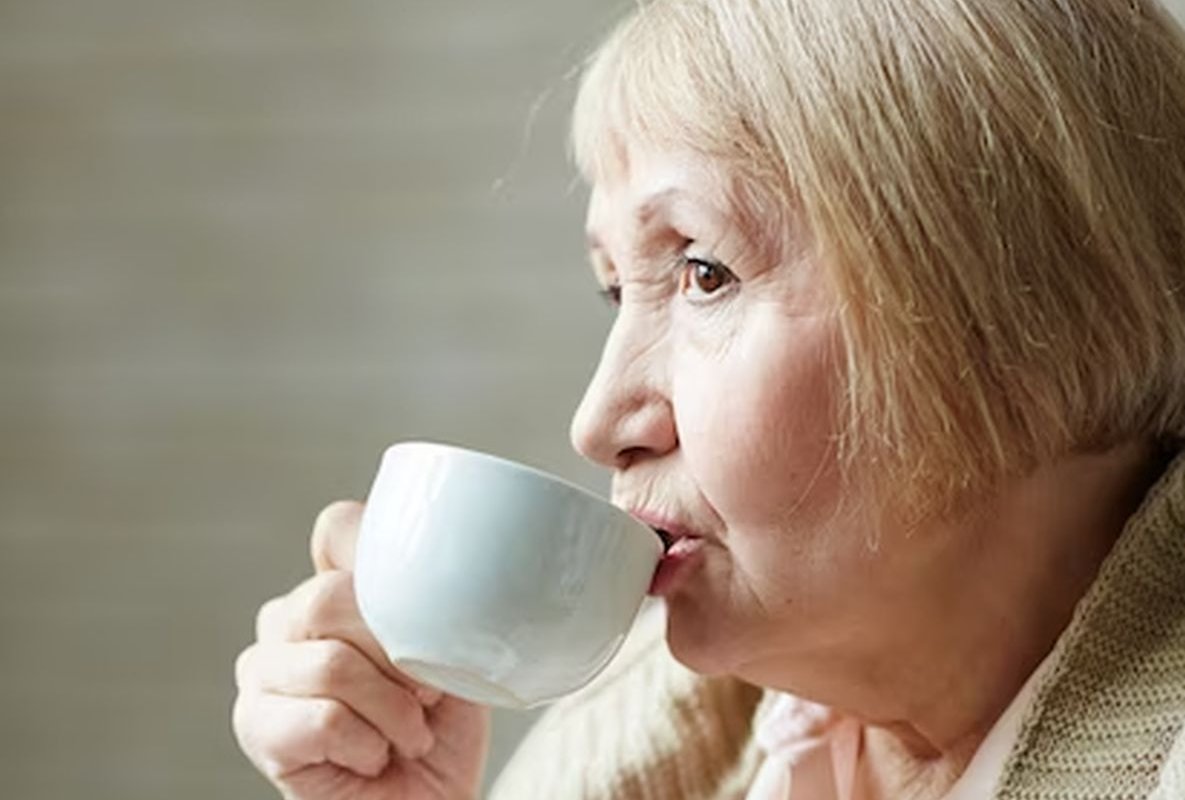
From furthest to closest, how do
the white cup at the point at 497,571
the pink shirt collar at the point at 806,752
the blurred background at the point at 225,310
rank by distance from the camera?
the blurred background at the point at 225,310 → the pink shirt collar at the point at 806,752 → the white cup at the point at 497,571

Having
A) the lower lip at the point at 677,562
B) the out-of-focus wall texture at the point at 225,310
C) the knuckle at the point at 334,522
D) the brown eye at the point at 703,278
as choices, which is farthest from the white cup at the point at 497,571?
the out-of-focus wall texture at the point at 225,310

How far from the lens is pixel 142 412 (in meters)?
2.04

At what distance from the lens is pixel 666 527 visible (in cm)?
104

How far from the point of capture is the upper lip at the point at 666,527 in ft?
3.42

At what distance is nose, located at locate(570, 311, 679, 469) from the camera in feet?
3.43

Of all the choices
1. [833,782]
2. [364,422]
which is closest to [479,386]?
[364,422]

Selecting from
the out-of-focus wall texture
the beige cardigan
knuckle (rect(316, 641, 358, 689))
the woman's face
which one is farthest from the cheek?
the out-of-focus wall texture

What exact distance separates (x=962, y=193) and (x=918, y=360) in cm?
8

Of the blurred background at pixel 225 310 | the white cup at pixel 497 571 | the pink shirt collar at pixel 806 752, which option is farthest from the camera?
the blurred background at pixel 225 310

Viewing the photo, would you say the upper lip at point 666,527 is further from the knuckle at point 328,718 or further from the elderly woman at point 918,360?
the knuckle at point 328,718

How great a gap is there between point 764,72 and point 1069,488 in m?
0.28

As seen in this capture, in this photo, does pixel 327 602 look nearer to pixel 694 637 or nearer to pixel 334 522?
pixel 334 522

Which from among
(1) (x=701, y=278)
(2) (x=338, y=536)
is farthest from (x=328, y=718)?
(1) (x=701, y=278)

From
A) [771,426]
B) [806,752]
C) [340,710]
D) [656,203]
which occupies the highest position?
[656,203]
